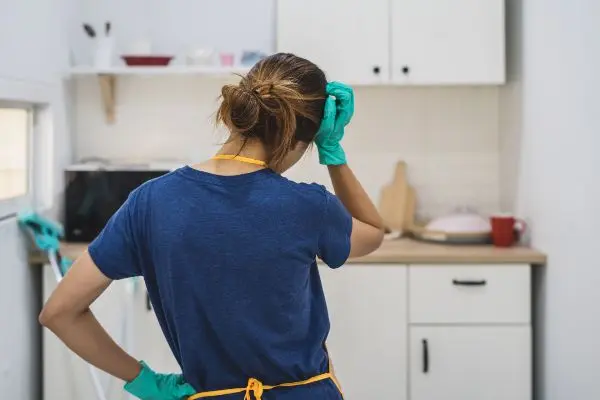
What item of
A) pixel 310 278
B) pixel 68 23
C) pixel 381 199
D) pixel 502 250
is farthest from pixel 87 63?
pixel 310 278

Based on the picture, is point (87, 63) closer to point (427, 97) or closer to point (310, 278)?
point (427, 97)

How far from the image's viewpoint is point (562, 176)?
3.07 m

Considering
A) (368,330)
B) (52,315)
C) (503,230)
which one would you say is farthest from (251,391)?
(503,230)

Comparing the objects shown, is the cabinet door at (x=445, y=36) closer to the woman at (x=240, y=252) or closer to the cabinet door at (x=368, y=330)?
the cabinet door at (x=368, y=330)

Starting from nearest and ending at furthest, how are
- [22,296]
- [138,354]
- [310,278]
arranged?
[310,278] → [22,296] → [138,354]

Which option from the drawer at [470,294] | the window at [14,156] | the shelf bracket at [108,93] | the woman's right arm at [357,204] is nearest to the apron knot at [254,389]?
the woman's right arm at [357,204]

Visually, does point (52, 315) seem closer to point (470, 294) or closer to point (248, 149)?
point (248, 149)

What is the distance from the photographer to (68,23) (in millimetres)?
3645

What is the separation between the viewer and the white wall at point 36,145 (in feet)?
9.67

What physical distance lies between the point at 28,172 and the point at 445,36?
172 cm

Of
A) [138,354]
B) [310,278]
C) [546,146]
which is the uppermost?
[546,146]

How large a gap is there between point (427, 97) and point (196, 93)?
1011 mm

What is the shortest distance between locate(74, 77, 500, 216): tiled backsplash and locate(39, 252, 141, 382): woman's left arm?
7.15 ft

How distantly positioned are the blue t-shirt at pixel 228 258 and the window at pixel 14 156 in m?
1.57
